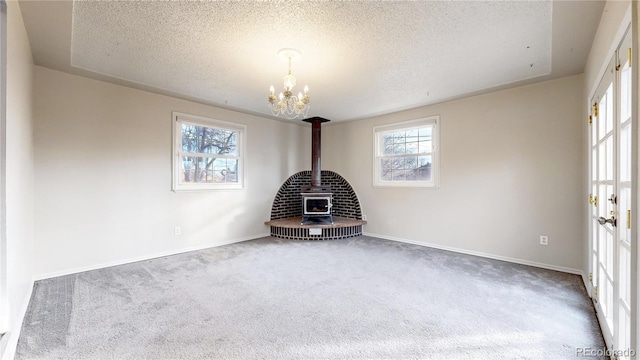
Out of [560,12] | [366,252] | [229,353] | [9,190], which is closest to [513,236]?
[366,252]

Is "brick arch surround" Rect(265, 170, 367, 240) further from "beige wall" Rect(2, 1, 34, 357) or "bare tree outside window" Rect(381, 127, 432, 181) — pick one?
"beige wall" Rect(2, 1, 34, 357)

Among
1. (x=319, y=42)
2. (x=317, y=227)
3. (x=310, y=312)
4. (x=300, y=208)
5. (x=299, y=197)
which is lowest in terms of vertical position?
(x=310, y=312)

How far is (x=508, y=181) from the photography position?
380 centimetres

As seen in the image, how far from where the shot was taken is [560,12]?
6.91 feet

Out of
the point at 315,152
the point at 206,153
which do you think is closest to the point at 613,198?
the point at 315,152

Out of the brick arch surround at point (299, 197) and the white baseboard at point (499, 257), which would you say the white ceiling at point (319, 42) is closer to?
the white baseboard at point (499, 257)

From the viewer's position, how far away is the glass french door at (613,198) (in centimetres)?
147

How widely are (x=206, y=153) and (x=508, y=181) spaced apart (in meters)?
4.53

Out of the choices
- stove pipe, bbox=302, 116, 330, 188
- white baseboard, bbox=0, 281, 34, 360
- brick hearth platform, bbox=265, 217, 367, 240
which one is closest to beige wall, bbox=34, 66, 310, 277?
brick hearth platform, bbox=265, 217, 367, 240

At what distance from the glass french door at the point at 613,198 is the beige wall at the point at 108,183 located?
4605 millimetres

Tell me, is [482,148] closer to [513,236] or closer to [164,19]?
[513,236]

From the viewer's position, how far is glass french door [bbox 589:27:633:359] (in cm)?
147

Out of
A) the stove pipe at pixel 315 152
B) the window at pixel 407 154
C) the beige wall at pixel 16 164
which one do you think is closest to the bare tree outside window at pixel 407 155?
the window at pixel 407 154

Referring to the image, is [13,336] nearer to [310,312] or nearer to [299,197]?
[310,312]
